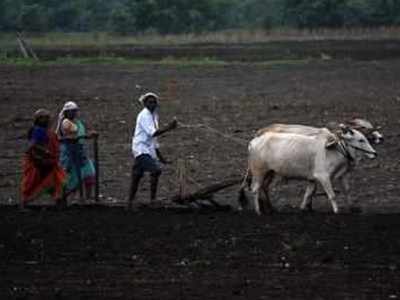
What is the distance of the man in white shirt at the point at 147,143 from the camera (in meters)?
16.8

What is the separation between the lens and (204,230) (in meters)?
15.0

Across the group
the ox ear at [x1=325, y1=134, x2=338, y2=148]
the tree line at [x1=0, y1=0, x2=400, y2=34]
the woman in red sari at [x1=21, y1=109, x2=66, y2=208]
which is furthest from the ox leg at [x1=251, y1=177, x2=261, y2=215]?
the tree line at [x1=0, y1=0, x2=400, y2=34]

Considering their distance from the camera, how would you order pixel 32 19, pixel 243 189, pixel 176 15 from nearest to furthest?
pixel 243 189 → pixel 176 15 → pixel 32 19

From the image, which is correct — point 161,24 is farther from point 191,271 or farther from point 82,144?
point 191,271

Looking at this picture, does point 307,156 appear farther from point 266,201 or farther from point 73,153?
point 73,153

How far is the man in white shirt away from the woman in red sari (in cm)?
98

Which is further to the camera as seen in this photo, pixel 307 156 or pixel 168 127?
pixel 307 156

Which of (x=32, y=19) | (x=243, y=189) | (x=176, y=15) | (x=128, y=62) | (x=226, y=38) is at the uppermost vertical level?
(x=243, y=189)

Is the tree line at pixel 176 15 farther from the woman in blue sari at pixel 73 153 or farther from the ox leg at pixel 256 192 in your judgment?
the ox leg at pixel 256 192

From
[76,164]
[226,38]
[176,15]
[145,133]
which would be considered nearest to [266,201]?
[145,133]

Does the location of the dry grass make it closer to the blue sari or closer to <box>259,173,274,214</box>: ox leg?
the blue sari

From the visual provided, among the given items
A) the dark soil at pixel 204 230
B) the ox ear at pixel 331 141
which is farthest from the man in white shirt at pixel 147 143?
the ox ear at pixel 331 141

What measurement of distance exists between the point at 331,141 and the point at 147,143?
7.72ft

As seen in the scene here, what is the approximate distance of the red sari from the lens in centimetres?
1692
